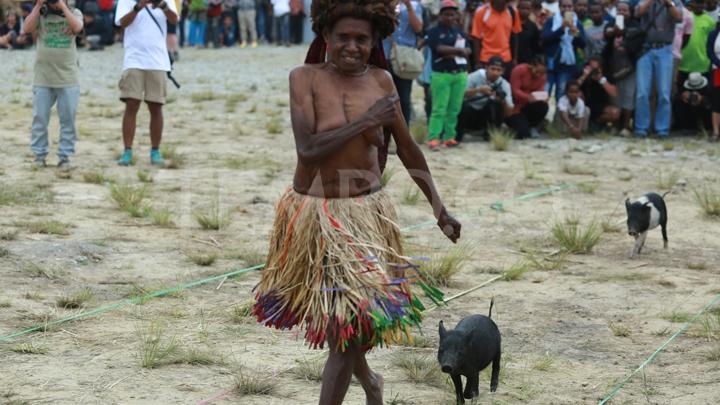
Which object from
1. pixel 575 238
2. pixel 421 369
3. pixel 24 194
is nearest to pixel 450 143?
pixel 575 238

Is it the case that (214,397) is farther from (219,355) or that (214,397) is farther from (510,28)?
(510,28)

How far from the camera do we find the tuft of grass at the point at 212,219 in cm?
781

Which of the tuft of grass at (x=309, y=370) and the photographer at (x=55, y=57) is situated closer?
the tuft of grass at (x=309, y=370)

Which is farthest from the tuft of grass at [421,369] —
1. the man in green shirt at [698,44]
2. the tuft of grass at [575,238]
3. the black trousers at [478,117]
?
the man in green shirt at [698,44]

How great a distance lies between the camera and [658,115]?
13.0 m

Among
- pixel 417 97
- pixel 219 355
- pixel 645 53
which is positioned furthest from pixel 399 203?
pixel 417 97

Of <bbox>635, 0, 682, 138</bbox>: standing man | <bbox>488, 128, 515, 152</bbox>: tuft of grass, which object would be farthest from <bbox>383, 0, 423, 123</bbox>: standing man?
<bbox>635, 0, 682, 138</bbox>: standing man

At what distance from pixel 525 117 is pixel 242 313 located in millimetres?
7922

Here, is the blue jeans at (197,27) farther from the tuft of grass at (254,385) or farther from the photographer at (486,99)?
the tuft of grass at (254,385)

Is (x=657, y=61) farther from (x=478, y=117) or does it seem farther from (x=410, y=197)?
(x=410, y=197)

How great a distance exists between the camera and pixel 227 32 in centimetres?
2412

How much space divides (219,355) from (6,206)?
381cm

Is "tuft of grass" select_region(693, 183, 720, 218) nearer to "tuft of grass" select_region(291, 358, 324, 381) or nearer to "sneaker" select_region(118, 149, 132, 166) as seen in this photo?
"tuft of grass" select_region(291, 358, 324, 381)

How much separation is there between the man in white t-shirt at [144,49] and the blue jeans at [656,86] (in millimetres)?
5833
